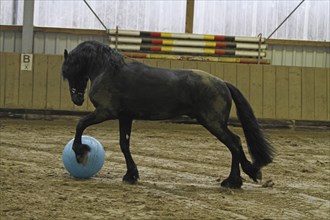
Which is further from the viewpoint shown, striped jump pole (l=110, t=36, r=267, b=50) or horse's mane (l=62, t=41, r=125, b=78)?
striped jump pole (l=110, t=36, r=267, b=50)

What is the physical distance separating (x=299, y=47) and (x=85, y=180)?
12.5 metres

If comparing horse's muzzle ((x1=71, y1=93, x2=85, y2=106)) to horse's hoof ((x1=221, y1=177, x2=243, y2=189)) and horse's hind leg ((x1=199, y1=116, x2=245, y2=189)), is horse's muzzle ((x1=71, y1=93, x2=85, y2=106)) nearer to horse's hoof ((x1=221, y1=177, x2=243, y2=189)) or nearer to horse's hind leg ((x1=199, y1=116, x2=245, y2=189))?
horse's hind leg ((x1=199, y1=116, x2=245, y2=189))

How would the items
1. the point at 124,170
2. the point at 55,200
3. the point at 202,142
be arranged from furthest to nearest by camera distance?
1. the point at 202,142
2. the point at 124,170
3. the point at 55,200

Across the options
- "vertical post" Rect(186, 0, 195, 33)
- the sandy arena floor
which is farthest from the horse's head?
"vertical post" Rect(186, 0, 195, 33)

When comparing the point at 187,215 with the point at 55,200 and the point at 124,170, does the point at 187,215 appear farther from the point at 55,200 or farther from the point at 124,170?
the point at 124,170

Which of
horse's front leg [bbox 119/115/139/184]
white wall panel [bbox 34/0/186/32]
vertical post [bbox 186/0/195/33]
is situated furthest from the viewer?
vertical post [bbox 186/0/195/33]

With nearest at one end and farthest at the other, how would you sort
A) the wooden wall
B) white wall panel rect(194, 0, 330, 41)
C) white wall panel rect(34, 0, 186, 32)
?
the wooden wall, white wall panel rect(34, 0, 186, 32), white wall panel rect(194, 0, 330, 41)

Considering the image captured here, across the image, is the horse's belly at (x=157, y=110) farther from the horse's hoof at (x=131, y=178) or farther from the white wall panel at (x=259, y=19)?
the white wall panel at (x=259, y=19)

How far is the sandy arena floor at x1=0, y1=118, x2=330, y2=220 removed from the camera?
552 cm

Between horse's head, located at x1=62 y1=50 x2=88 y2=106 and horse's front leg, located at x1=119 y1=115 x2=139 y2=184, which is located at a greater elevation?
horse's head, located at x1=62 y1=50 x2=88 y2=106

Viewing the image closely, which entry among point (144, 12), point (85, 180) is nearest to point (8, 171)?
point (85, 180)

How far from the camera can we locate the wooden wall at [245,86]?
1584 cm

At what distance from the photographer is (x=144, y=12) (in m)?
→ 18.2

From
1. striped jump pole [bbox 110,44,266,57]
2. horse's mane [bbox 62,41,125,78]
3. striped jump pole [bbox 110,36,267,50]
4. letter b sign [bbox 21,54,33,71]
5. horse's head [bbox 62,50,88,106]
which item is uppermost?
striped jump pole [bbox 110,36,267,50]
